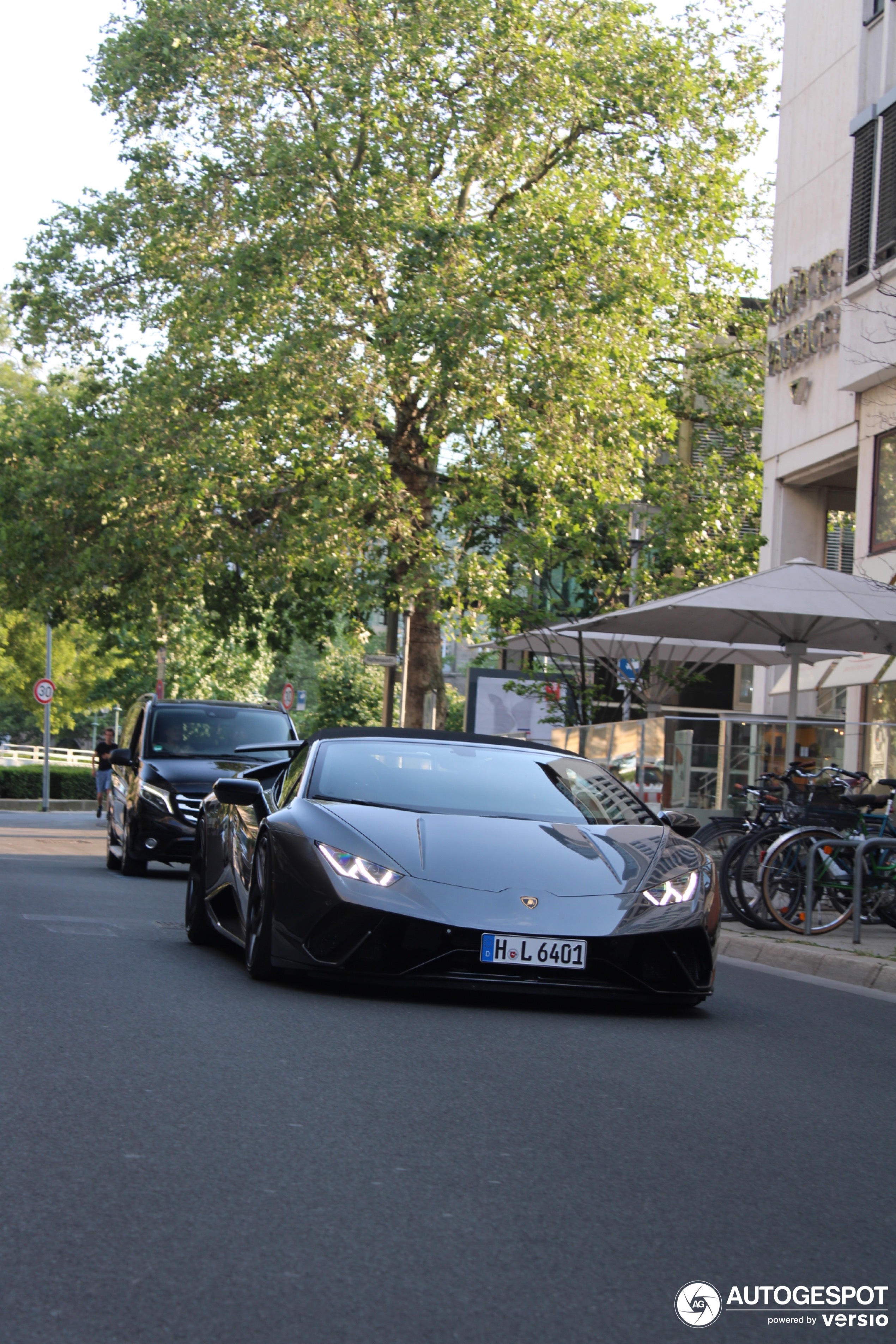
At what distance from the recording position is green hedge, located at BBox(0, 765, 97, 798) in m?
45.8

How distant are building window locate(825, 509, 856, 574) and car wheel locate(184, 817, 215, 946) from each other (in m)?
27.2

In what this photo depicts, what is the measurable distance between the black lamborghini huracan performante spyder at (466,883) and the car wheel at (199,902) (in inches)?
40.0

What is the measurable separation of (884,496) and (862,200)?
163 inches

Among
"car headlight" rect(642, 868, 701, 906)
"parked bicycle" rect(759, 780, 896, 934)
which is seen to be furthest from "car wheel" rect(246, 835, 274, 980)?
"parked bicycle" rect(759, 780, 896, 934)

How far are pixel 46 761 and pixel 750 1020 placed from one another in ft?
116

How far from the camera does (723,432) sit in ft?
120

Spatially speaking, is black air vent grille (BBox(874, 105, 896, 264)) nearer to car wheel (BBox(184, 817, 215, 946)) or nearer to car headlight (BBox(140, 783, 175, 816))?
car headlight (BBox(140, 783, 175, 816))

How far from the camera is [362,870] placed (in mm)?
7391

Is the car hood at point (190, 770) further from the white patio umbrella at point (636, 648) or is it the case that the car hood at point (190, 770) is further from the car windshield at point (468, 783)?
the car windshield at point (468, 783)

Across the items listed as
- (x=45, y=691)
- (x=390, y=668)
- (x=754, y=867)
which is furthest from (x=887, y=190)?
(x=45, y=691)

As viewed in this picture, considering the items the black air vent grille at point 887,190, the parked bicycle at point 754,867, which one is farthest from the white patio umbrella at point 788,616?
the black air vent grille at point 887,190

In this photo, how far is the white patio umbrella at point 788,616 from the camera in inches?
595

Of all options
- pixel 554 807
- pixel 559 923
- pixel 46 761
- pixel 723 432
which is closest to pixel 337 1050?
pixel 559 923

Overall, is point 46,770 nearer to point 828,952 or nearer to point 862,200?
point 862,200
